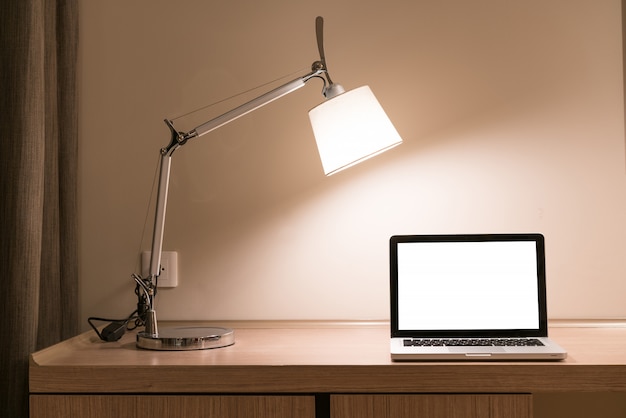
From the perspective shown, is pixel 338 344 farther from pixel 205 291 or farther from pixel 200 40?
pixel 200 40

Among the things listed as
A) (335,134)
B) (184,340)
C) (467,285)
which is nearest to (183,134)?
(335,134)

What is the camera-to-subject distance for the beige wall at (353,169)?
5.33ft

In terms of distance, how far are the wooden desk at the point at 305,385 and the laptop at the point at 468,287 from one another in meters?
0.17

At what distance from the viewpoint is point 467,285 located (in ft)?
4.60

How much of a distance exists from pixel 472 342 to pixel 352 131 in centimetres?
48

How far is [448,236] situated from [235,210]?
0.55 m

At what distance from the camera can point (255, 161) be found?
1.68 meters

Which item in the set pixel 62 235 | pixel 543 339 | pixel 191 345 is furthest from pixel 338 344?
pixel 62 235

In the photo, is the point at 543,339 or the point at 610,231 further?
the point at 610,231

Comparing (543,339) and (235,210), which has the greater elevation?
(235,210)

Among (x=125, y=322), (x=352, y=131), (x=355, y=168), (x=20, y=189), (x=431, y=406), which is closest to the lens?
(x=431, y=406)

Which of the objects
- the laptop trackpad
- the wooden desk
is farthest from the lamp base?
the laptop trackpad

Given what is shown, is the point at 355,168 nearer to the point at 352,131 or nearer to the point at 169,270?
the point at 352,131

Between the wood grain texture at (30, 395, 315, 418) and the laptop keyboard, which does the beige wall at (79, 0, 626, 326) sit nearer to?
the laptop keyboard
